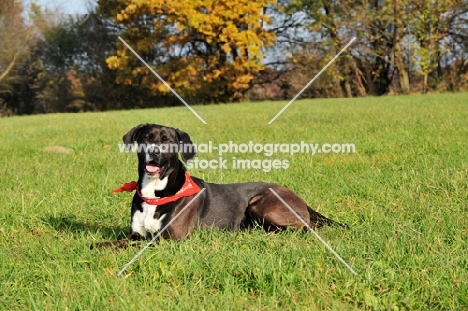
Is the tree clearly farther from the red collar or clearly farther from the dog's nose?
the dog's nose

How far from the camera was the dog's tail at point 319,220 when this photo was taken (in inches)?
201

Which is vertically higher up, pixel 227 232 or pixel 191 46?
pixel 191 46

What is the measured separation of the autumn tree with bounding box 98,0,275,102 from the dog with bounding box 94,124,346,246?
29207 mm

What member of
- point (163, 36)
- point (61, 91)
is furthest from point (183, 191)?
point (61, 91)

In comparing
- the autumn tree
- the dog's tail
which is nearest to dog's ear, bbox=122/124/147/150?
the dog's tail

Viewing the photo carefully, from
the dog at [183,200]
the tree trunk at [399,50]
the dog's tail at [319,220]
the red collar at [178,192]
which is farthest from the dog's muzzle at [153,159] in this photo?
the tree trunk at [399,50]

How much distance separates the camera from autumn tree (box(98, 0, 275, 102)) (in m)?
34.1

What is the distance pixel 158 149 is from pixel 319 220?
64.6 inches

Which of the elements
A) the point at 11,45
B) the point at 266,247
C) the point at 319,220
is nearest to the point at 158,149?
the point at 266,247

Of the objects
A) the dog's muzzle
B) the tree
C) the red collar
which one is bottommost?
the red collar

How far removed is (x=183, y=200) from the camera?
5.06 metres

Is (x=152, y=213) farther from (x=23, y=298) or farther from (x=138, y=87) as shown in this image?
(x=138, y=87)

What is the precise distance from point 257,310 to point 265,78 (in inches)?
1426

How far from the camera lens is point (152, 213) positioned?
4855mm
